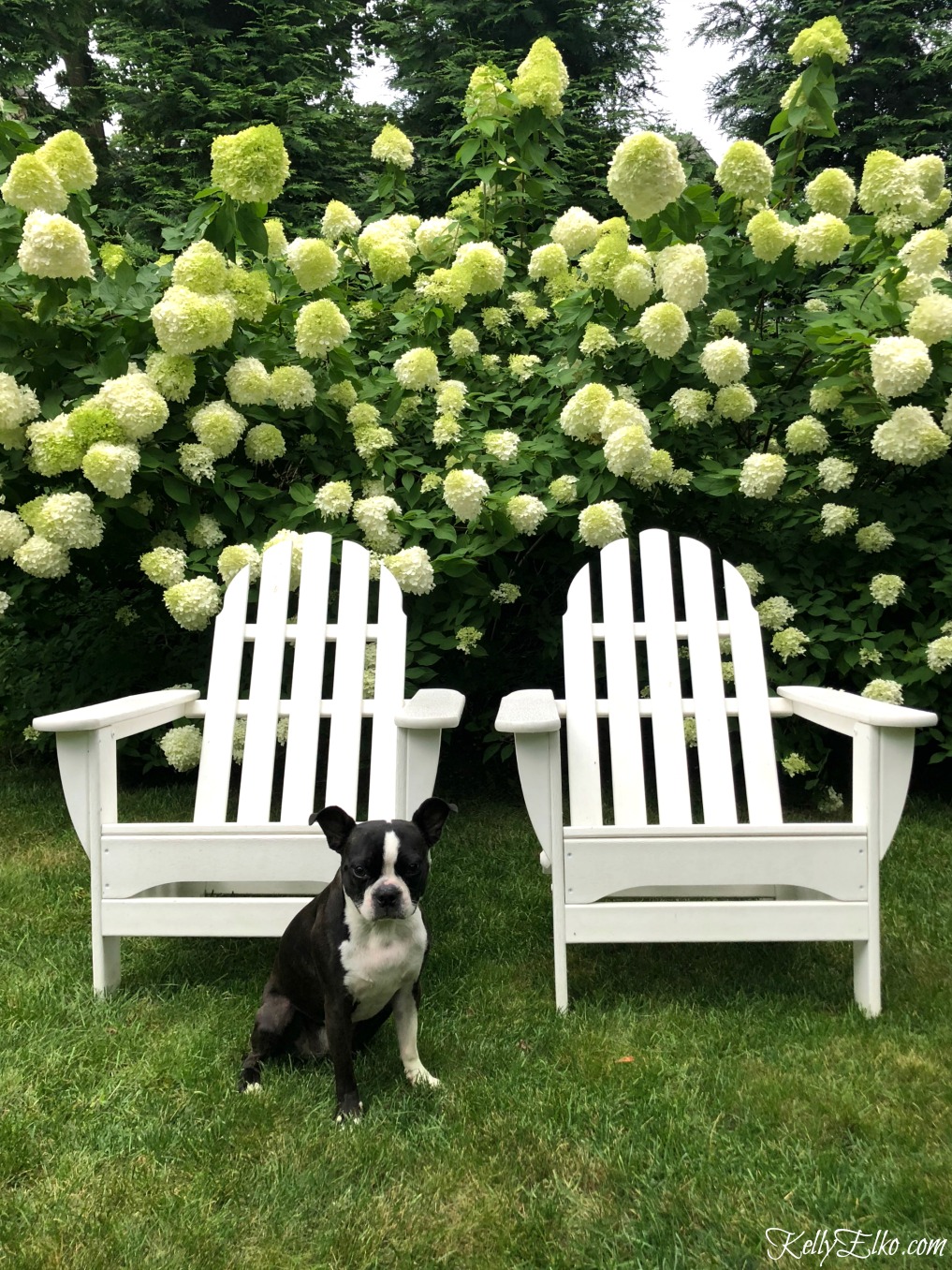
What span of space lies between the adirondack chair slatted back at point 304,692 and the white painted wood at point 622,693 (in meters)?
0.59

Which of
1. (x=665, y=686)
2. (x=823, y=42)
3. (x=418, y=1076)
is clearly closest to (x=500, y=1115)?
(x=418, y=1076)

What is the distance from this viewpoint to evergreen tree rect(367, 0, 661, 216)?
977cm

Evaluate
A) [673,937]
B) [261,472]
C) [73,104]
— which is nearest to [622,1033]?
[673,937]

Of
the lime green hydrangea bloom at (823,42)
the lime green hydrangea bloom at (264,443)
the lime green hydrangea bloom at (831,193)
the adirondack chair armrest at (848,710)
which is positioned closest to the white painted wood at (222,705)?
the lime green hydrangea bloom at (264,443)

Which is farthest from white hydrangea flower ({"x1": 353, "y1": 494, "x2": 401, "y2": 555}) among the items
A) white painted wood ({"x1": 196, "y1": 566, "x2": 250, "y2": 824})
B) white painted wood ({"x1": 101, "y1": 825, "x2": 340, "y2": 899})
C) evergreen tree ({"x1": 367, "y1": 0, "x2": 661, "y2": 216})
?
evergreen tree ({"x1": 367, "y1": 0, "x2": 661, "y2": 216})

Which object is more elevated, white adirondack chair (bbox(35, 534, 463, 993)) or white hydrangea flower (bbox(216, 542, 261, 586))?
white hydrangea flower (bbox(216, 542, 261, 586))

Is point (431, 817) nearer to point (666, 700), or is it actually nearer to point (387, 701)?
point (387, 701)

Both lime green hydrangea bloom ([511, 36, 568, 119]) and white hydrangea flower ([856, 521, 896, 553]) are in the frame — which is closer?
white hydrangea flower ([856, 521, 896, 553])

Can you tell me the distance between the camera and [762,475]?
3.07m

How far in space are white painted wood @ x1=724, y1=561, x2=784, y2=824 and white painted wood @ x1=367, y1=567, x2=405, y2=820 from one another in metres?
0.95

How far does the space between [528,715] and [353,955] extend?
2.24 feet

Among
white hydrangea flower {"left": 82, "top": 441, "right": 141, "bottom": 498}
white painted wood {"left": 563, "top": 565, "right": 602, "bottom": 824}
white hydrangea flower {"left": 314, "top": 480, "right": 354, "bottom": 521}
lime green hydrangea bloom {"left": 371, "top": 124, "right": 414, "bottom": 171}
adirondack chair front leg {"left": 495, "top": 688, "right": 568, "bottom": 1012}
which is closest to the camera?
adirondack chair front leg {"left": 495, "top": 688, "right": 568, "bottom": 1012}

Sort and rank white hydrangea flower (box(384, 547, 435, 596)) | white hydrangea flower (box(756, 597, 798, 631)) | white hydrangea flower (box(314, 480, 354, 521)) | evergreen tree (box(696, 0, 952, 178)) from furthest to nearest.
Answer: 1. evergreen tree (box(696, 0, 952, 178))
2. white hydrangea flower (box(756, 597, 798, 631))
3. white hydrangea flower (box(314, 480, 354, 521))
4. white hydrangea flower (box(384, 547, 435, 596))

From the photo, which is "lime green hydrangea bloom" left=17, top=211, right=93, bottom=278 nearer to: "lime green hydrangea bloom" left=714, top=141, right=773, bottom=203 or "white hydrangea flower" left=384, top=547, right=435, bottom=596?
"white hydrangea flower" left=384, top=547, right=435, bottom=596
